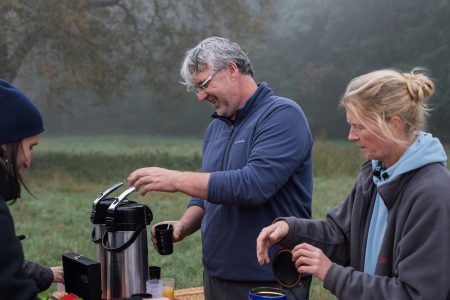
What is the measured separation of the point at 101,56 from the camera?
65.5ft

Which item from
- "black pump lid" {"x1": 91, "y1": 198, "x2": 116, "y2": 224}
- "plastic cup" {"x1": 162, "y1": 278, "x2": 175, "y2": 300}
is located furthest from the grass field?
"black pump lid" {"x1": 91, "y1": 198, "x2": 116, "y2": 224}

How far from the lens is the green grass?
7.66 m

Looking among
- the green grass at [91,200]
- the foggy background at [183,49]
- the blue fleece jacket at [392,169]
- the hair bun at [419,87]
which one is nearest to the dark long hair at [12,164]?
the blue fleece jacket at [392,169]

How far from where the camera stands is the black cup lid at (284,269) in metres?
2.47

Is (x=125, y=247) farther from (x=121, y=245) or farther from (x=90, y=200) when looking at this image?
(x=90, y=200)

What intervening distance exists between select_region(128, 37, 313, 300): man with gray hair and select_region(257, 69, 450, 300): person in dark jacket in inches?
22.0

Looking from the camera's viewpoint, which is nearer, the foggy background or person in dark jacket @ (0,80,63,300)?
person in dark jacket @ (0,80,63,300)

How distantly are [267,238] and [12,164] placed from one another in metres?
0.92

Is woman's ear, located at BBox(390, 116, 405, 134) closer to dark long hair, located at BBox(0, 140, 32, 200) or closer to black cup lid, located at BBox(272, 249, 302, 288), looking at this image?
black cup lid, located at BBox(272, 249, 302, 288)

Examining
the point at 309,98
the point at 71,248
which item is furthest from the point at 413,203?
the point at 309,98

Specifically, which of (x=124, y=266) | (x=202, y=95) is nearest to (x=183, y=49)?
(x=202, y=95)

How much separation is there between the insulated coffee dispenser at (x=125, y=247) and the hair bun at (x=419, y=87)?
3.95 ft

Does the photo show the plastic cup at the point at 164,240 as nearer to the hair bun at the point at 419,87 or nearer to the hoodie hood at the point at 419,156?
the hoodie hood at the point at 419,156

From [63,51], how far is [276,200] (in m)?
16.8
